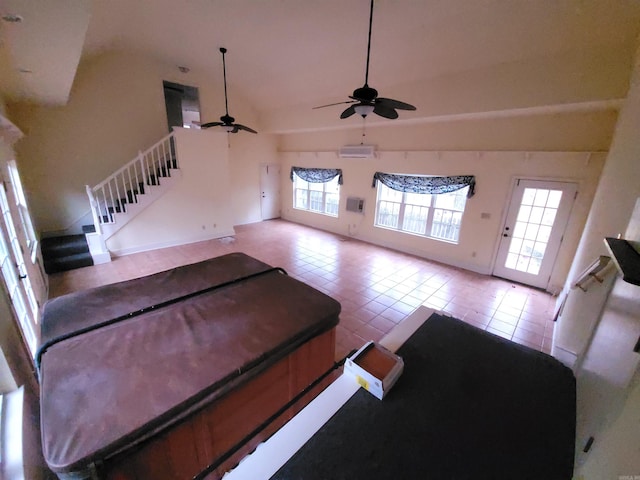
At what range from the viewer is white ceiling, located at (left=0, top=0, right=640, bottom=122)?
2.34 m

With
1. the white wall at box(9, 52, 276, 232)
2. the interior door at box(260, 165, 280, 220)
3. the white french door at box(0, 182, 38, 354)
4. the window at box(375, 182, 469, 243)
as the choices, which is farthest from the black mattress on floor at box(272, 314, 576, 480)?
the interior door at box(260, 165, 280, 220)

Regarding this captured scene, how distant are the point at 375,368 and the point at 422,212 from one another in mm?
4907

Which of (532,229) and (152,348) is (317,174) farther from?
(152,348)

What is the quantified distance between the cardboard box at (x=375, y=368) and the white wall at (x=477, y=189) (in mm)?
4405

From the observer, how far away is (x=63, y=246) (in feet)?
15.0

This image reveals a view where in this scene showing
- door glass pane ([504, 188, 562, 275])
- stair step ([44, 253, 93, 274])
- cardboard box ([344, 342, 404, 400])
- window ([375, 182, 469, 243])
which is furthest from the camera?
window ([375, 182, 469, 243])

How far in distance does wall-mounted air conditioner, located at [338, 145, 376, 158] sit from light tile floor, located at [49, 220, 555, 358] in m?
2.17

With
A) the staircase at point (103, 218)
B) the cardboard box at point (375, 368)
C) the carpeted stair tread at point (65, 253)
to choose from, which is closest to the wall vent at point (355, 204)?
the staircase at point (103, 218)

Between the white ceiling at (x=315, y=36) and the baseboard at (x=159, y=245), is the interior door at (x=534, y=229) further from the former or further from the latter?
the baseboard at (x=159, y=245)

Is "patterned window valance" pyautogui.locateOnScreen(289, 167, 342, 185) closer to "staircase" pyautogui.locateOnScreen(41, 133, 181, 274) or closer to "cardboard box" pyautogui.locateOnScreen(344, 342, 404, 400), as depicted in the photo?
"staircase" pyautogui.locateOnScreen(41, 133, 181, 274)

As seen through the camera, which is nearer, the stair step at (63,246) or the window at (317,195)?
the stair step at (63,246)

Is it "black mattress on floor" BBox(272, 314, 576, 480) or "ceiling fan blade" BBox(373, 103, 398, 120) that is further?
"ceiling fan blade" BBox(373, 103, 398, 120)

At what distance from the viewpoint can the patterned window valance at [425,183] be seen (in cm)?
470

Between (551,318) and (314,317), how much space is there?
3638 mm
